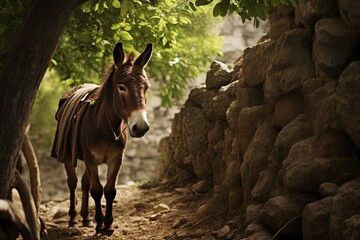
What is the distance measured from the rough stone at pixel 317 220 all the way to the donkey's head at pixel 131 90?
210 centimetres

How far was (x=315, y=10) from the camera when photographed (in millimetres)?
5680

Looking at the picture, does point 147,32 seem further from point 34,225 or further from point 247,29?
point 247,29

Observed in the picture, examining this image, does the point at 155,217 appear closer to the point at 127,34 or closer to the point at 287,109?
the point at 127,34

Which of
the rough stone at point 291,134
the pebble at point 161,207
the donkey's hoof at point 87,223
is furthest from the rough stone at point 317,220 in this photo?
the donkey's hoof at point 87,223

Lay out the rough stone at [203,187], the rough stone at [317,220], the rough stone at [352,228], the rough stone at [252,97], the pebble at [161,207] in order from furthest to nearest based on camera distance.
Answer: the rough stone at [203,187]
the pebble at [161,207]
the rough stone at [252,97]
the rough stone at [317,220]
the rough stone at [352,228]

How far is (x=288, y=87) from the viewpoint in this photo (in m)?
6.02

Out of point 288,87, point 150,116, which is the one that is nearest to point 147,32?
point 288,87

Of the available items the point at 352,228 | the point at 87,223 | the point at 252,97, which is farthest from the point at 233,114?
the point at 352,228

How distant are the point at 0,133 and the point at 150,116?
49.0 ft

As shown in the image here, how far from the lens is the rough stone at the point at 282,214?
527cm

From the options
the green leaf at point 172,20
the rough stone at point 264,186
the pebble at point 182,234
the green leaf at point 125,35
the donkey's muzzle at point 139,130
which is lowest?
the pebble at point 182,234

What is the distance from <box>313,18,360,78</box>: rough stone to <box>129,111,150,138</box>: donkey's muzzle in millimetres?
2028

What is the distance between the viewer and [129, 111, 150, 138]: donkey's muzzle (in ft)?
19.9

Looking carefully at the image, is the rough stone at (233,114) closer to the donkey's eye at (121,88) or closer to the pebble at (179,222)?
the pebble at (179,222)
